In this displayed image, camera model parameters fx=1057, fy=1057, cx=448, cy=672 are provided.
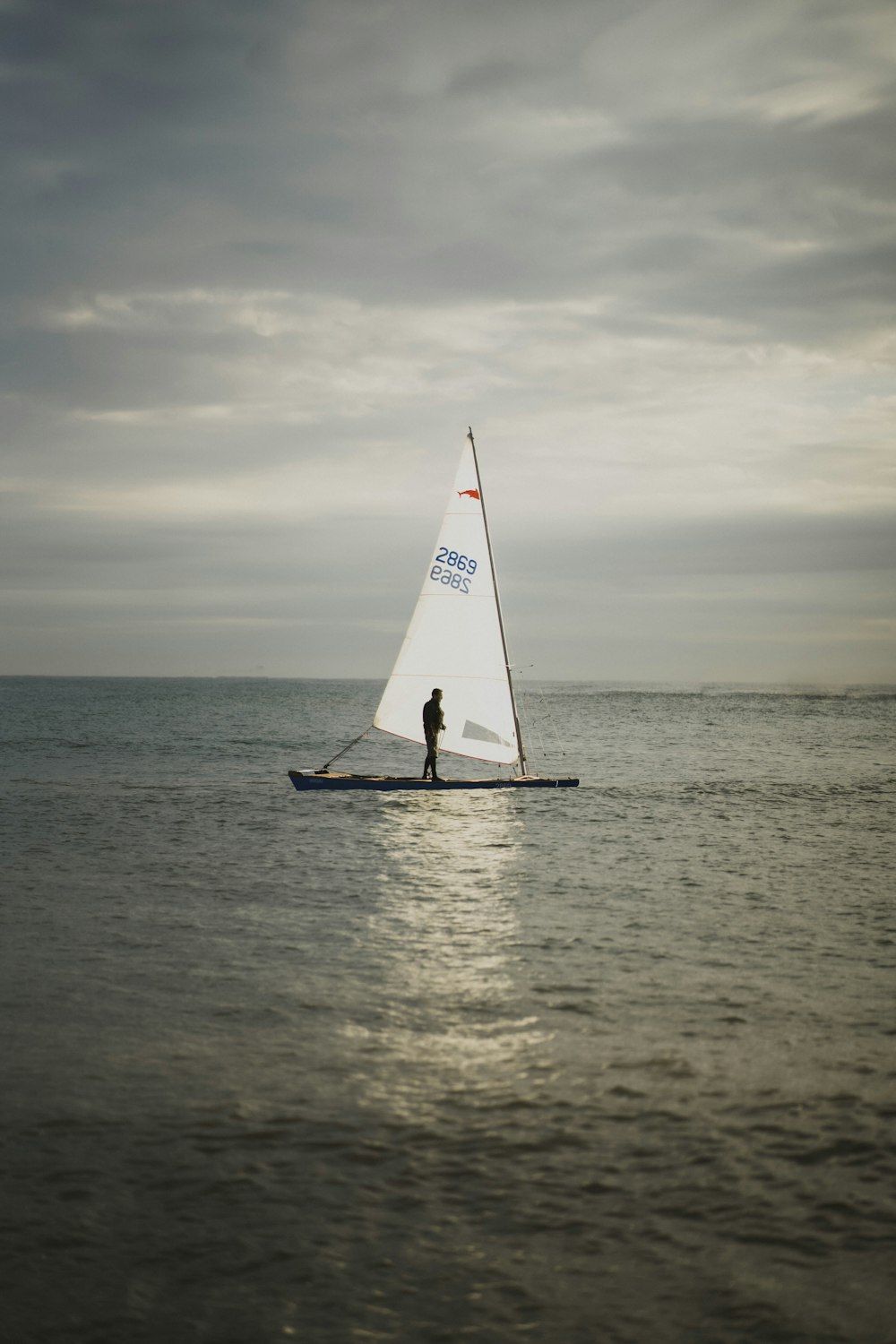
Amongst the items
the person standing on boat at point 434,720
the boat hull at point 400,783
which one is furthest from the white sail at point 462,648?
the boat hull at point 400,783

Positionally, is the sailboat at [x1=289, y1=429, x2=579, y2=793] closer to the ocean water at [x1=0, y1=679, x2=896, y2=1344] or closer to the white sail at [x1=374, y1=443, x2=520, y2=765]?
the white sail at [x1=374, y1=443, x2=520, y2=765]

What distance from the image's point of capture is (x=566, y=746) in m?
64.9

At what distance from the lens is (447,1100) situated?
8.77 m

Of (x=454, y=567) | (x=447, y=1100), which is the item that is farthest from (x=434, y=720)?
(x=447, y=1100)

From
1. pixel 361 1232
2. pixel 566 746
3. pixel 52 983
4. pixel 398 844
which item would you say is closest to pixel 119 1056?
pixel 52 983

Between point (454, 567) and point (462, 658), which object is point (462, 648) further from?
point (454, 567)

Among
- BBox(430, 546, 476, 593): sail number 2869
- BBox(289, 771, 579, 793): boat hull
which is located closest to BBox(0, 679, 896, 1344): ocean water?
BBox(289, 771, 579, 793): boat hull

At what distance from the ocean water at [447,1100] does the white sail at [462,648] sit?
8943 mm

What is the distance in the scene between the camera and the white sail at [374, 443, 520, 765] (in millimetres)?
29781

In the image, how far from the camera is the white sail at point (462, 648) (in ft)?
97.7

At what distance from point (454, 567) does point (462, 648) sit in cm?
229

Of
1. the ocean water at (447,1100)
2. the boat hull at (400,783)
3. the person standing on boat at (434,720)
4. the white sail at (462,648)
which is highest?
the white sail at (462,648)

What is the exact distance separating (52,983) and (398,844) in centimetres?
1220

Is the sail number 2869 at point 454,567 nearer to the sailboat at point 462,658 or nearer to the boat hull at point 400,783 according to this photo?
the sailboat at point 462,658
